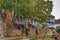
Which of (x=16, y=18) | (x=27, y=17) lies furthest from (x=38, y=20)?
(x=16, y=18)

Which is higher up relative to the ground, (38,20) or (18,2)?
(18,2)

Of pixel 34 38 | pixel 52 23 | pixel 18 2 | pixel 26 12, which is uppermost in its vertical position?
pixel 18 2

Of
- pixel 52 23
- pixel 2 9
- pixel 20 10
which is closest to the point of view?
pixel 2 9

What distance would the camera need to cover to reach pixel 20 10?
2779 mm

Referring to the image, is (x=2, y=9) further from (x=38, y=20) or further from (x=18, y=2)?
(x=38, y=20)

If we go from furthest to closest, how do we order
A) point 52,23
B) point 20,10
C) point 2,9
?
point 52,23 < point 20,10 < point 2,9

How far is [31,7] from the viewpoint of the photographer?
287cm

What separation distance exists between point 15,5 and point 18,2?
0.08 m

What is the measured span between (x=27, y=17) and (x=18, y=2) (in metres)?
0.31

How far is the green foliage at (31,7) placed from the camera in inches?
106

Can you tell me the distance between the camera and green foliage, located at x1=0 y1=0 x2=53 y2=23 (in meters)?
2.70

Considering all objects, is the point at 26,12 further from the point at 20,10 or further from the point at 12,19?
the point at 12,19

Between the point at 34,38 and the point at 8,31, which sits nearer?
the point at 8,31

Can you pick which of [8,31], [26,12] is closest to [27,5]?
[26,12]
